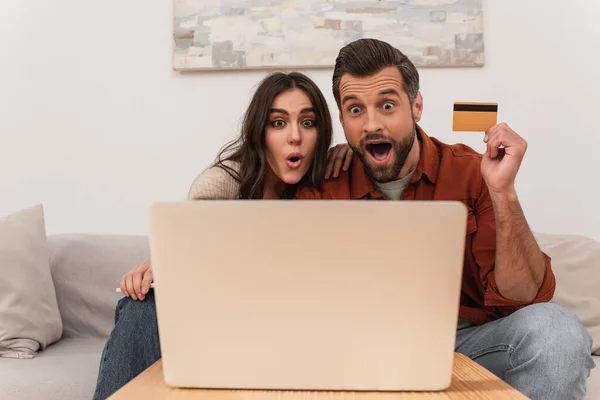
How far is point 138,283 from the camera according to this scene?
1.36 m

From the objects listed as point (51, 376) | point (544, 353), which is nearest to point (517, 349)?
point (544, 353)

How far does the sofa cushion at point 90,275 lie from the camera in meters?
1.99

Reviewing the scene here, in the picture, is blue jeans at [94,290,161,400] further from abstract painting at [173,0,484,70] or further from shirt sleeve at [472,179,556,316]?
abstract painting at [173,0,484,70]

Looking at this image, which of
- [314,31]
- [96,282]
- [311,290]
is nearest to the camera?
[311,290]

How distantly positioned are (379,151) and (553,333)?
2.09 feet

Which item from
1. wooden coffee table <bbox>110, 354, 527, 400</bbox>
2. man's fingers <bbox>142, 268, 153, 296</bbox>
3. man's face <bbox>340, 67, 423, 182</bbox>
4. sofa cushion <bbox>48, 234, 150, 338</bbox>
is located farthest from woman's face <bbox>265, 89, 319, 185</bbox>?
wooden coffee table <bbox>110, 354, 527, 400</bbox>

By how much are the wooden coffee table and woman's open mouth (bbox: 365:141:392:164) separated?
716mm

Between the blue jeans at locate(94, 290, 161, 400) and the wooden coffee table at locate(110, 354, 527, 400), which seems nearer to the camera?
the wooden coffee table at locate(110, 354, 527, 400)

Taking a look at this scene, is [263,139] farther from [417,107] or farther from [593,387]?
[593,387]

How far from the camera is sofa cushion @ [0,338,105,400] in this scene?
1537 mm


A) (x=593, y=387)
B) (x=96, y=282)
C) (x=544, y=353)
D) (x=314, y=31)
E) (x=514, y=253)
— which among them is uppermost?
(x=314, y=31)

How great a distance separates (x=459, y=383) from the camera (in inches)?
35.1

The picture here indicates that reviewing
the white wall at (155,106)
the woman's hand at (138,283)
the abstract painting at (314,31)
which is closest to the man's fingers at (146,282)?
the woman's hand at (138,283)

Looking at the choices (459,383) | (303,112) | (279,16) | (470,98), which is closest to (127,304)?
(303,112)
